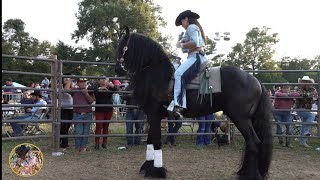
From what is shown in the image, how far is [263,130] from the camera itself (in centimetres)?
553

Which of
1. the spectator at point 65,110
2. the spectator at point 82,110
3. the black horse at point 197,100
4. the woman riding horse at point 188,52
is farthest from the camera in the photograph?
the spectator at point 65,110

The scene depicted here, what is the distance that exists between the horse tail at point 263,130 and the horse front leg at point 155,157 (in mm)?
1605

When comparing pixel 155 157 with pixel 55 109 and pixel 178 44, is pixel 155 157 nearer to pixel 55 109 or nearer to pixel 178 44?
pixel 178 44

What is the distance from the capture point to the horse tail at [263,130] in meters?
5.40

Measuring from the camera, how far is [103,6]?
4138 centimetres

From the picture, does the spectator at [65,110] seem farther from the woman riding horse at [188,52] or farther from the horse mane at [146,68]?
the woman riding horse at [188,52]

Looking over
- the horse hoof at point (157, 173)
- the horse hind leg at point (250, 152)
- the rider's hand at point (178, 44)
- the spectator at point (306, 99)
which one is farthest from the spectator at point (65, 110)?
the spectator at point (306, 99)

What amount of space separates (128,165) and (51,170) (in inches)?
57.7

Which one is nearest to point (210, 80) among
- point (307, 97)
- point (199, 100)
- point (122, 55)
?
point (199, 100)

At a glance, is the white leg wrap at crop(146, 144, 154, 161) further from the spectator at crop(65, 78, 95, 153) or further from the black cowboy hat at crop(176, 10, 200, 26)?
the spectator at crop(65, 78, 95, 153)

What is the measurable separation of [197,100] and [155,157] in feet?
3.97

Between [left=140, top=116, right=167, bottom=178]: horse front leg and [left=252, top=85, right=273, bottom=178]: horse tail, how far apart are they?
160 cm

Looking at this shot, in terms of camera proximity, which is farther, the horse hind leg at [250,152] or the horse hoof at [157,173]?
the horse hoof at [157,173]

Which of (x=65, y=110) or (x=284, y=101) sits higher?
(x=284, y=101)
